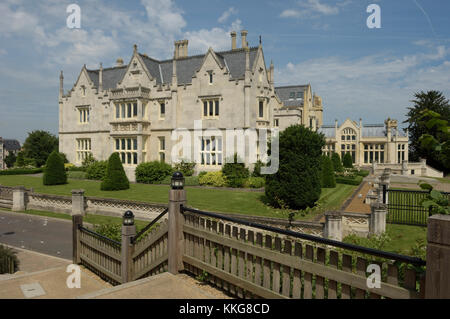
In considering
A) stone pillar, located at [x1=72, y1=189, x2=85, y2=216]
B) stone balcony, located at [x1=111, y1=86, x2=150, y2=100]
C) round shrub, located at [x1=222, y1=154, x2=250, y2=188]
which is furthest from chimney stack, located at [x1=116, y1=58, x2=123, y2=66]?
stone pillar, located at [x1=72, y1=189, x2=85, y2=216]

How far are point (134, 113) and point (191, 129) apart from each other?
6679 mm

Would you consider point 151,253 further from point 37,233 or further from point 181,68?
point 181,68

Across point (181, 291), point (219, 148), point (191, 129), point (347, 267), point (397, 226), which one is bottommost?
point (397, 226)

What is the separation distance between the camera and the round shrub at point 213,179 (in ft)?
88.5

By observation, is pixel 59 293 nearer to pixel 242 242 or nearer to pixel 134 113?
pixel 242 242

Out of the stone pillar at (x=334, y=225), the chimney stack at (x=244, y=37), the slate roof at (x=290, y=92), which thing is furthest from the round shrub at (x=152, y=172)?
the slate roof at (x=290, y=92)

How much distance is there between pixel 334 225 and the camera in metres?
12.4

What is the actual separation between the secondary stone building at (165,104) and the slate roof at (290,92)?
67.3 feet

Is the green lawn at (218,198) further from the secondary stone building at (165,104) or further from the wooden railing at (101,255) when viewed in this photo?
the wooden railing at (101,255)

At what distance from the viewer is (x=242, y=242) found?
5.34 meters

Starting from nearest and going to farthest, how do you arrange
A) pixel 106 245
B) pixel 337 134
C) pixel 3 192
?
pixel 106 245
pixel 3 192
pixel 337 134
